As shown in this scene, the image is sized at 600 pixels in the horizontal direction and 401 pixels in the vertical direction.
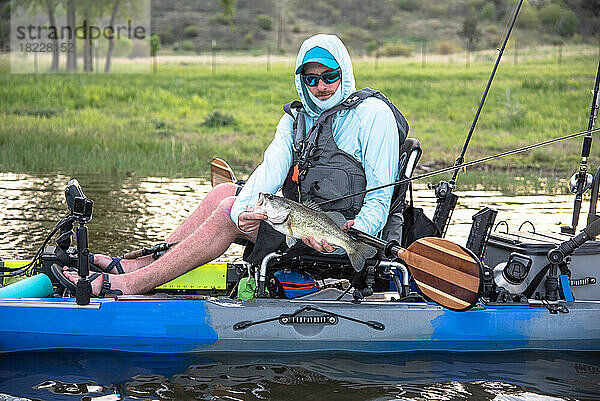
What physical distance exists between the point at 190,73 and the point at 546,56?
42.0 ft

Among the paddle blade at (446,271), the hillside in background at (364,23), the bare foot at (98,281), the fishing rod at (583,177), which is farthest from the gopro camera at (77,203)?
the hillside in background at (364,23)

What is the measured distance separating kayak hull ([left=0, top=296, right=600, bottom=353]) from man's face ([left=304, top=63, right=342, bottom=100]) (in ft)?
4.47

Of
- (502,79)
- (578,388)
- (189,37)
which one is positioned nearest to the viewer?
(578,388)

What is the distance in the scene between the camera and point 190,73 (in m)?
30.2

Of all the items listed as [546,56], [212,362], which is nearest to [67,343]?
[212,362]

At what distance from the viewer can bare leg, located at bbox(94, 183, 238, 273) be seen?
6.43m

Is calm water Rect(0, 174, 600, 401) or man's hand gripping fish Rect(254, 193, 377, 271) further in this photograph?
calm water Rect(0, 174, 600, 401)

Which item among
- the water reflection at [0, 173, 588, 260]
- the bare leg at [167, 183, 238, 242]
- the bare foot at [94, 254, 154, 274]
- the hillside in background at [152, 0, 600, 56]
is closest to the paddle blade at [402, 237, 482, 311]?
the bare leg at [167, 183, 238, 242]

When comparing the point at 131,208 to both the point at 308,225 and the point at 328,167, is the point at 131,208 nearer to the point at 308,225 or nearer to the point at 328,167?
the point at 328,167

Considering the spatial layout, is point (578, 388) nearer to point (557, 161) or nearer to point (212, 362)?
point (212, 362)

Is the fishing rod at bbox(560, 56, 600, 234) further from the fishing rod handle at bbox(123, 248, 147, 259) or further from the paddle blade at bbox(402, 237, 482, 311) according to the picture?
the fishing rod handle at bbox(123, 248, 147, 259)

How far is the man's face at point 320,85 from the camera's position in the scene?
5.89 metres

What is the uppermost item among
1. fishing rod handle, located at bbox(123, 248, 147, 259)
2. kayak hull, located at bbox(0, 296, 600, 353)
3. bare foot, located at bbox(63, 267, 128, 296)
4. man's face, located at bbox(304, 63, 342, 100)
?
man's face, located at bbox(304, 63, 342, 100)

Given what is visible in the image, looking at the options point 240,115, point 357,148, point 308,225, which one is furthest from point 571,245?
point 240,115
